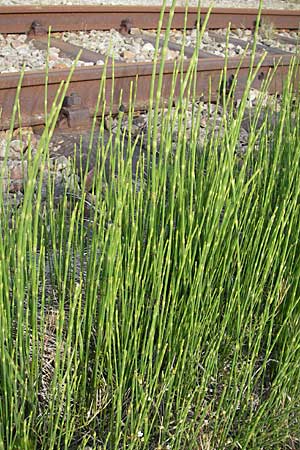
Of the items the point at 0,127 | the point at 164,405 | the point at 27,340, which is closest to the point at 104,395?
the point at 164,405

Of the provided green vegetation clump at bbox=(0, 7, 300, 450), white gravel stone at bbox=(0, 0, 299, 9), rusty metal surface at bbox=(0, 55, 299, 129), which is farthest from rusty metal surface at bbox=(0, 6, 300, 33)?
green vegetation clump at bbox=(0, 7, 300, 450)

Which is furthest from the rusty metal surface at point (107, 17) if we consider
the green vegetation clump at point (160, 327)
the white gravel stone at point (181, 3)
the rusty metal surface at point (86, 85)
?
the green vegetation clump at point (160, 327)

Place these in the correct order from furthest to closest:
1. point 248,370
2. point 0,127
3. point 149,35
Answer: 1. point 149,35
2. point 0,127
3. point 248,370

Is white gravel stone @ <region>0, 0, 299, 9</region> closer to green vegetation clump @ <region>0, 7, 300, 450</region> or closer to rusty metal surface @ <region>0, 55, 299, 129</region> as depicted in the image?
rusty metal surface @ <region>0, 55, 299, 129</region>

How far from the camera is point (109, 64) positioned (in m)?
4.04

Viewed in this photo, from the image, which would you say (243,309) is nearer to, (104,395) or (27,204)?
(104,395)

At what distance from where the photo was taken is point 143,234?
1.72m

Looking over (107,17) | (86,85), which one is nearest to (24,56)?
(86,85)

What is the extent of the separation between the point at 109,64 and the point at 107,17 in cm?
126

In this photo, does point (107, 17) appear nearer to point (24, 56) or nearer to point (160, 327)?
point (24, 56)

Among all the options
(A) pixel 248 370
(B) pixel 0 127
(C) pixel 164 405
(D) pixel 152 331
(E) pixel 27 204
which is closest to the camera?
(E) pixel 27 204

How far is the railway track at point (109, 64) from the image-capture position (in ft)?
11.1

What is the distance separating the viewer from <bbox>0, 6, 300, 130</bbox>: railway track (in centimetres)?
338

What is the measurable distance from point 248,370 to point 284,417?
0.15 meters
